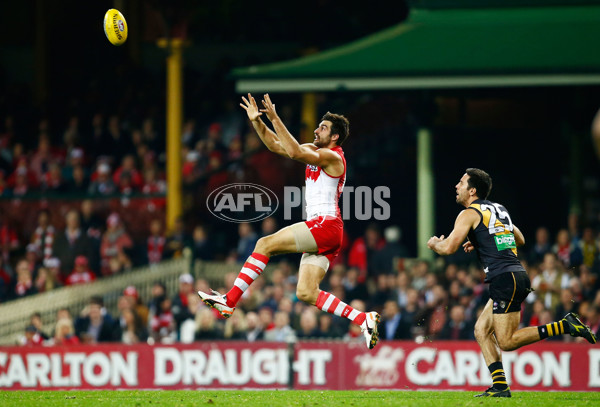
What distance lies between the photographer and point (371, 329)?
447 inches

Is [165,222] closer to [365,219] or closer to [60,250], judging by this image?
[60,250]

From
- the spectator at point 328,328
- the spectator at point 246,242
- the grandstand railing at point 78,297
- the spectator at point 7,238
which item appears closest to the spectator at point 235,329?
the spectator at point 328,328

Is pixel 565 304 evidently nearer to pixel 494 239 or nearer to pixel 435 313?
pixel 435 313

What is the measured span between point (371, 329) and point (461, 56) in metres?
8.57

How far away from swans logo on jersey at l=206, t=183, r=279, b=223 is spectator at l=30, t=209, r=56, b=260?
2666 mm

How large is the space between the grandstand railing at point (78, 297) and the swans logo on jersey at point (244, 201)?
1.55 meters

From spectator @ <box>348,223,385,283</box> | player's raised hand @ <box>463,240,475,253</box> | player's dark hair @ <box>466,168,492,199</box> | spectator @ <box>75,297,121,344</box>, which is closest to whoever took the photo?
player's dark hair @ <box>466,168,492,199</box>

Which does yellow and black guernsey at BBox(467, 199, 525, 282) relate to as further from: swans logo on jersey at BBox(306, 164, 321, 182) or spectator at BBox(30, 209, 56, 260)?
spectator at BBox(30, 209, 56, 260)

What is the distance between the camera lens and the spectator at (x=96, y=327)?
17.6 m

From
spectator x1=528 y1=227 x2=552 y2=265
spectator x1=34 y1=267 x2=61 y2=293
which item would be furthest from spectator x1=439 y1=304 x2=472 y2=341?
spectator x1=34 y1=267 x2=61 y2=293

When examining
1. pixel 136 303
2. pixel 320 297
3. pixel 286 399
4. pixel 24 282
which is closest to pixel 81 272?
pixel 24 282

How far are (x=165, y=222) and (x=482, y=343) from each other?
34.8 ft

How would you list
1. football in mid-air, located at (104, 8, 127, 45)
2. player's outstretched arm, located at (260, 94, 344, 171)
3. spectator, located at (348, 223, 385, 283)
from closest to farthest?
player's outstretched arm, located at (260, 94, 344, 171) < football in mid-air, located at (104, 8, 127, 45) < spectator, located at (348, 223, 385, 283)

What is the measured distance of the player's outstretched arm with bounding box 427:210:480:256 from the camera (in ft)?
36.2
